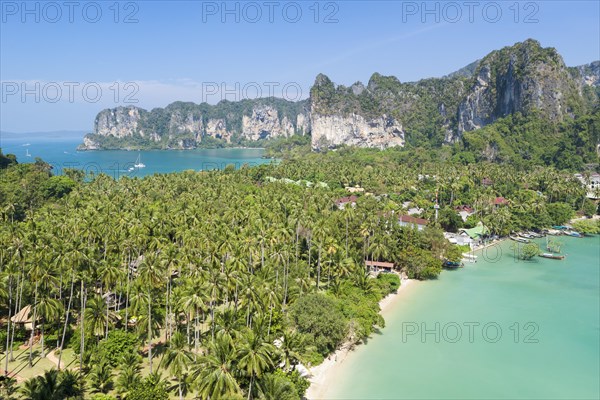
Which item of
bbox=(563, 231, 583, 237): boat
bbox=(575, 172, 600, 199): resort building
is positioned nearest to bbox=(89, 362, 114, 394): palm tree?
bbox=(563, 231, 583, 237): boat

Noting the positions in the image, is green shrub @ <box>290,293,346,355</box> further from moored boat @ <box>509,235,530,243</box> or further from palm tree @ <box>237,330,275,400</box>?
moored boat @ <box>509,235,530,243</box>

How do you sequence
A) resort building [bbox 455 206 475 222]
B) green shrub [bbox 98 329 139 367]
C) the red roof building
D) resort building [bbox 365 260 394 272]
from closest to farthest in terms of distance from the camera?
1. green shrub [bbox 98 329 139 367]
2. resort building [bbox 365 260 394 272]
3. resort building [bbox 455 206 475 222]
4. the red roof building

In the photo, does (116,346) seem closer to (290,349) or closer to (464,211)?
(290,349)

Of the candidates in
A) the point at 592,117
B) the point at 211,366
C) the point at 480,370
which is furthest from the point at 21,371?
the point at 592,117

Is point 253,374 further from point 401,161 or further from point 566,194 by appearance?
point 401,161

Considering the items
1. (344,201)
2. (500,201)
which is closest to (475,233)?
(500,201)

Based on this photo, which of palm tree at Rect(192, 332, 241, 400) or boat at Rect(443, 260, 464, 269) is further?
boat at Rect(443, 260, 464, 269)

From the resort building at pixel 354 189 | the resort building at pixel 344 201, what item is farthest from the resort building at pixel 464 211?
the resort building at pixel 354 189

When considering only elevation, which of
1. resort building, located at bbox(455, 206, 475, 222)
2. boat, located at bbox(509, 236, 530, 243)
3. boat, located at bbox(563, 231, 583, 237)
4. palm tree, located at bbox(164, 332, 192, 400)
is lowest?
boat, located at bbox(509, 236, 530, 243)

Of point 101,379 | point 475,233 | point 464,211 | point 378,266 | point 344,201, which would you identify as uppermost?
point 344,201

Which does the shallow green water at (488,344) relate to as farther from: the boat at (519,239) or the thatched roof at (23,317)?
the thatched roof at (23,317)
